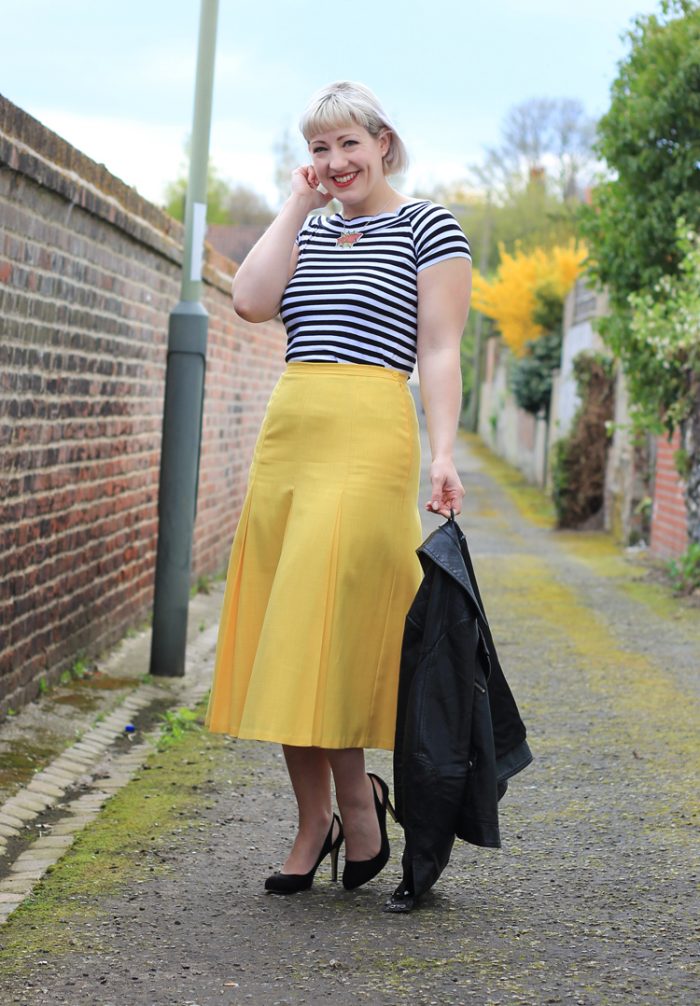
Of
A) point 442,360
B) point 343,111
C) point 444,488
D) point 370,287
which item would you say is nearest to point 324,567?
point 444,488

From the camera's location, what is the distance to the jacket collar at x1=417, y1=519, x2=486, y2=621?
350 centimetres

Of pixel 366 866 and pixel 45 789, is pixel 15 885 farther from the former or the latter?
pixel 45 789

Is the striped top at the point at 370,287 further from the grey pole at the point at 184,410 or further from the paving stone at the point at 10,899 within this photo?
the grey pole at the point at 184,410

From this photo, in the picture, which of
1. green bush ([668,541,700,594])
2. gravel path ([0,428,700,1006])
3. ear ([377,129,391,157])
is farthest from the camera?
green bush ([668,541,700,594])

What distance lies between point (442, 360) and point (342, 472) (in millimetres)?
379

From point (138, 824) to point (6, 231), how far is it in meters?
2.21

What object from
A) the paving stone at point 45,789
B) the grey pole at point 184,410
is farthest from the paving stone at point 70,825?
the grey pole at point 184,410

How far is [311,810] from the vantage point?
3766mm

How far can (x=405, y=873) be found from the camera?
3615 millimetres

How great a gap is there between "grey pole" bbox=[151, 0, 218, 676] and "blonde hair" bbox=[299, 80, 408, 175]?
3.46 meters

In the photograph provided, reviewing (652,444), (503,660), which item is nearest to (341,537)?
(503,660)

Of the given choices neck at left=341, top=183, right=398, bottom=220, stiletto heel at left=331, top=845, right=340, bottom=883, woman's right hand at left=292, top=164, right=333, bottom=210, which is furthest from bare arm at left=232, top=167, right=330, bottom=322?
stiletto heel at left=331, top=845, right=340, bottom=883

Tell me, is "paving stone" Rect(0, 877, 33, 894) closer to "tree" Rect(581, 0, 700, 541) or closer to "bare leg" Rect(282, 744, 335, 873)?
"bare leg" Rect(282, 744, 335, 873)

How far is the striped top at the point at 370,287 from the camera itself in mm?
3633
